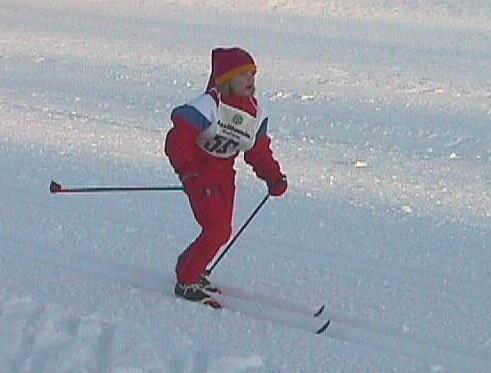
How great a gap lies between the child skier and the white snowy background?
26 centimetres

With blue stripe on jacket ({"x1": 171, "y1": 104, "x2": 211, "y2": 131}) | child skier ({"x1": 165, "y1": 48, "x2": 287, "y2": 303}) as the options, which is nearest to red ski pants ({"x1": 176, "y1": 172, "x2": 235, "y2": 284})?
child skier ({"x1": 165, "y1": 48, "x2": 287, "y2": 303})

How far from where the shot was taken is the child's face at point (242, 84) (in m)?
5.01

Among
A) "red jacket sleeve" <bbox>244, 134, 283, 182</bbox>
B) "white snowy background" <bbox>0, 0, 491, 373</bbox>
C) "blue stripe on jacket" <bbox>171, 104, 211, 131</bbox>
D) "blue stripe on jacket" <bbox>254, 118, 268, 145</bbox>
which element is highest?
"blue stripe on jacket" <bbox>171, 104, 211, 131</bbox>

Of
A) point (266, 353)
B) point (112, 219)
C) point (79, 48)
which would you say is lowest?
point (79, 48)

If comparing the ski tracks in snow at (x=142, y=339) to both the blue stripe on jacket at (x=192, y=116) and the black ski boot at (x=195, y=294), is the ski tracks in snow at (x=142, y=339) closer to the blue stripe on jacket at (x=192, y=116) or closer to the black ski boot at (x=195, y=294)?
the black ski boot at (x=195, y=294)

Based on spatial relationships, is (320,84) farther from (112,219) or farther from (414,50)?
(112,219)

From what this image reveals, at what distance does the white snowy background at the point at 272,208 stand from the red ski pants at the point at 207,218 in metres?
0.19

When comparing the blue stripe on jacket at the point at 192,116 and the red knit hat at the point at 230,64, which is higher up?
the red knit hat at the point at 230,64

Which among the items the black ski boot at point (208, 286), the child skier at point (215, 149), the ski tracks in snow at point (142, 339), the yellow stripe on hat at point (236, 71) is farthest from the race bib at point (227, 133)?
the ski tracks in snow at point (142, 339)

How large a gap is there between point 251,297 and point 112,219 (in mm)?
1423

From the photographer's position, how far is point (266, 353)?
448cm

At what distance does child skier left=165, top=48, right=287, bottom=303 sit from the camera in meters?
4.94

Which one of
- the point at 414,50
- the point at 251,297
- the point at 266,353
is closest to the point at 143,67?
the point at 414,50

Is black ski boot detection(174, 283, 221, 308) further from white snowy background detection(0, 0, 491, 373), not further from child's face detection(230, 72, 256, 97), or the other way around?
child's face detection(230, 72, 256, 97)
